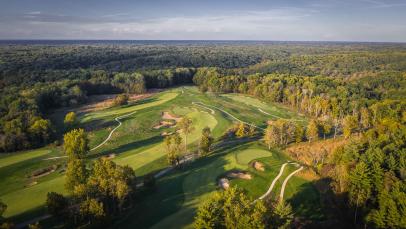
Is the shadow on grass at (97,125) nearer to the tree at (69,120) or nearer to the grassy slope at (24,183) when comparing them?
the tree at (69,120)

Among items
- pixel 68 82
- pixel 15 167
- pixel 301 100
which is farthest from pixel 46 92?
pixel 301 100

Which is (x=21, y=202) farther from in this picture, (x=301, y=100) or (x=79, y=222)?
(x=301, y=100)

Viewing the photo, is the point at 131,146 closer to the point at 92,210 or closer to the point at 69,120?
the point at 69,120

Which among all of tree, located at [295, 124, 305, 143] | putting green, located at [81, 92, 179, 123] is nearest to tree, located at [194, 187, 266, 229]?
tree, located at [295, 124, 305, 143]

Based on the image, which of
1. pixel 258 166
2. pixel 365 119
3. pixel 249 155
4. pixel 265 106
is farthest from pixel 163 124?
pixel 365 119

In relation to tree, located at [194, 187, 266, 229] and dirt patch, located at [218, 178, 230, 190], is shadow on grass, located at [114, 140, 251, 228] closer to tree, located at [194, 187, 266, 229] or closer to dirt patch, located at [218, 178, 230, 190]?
dirt patch, located at [218, 178, 230, 190]
